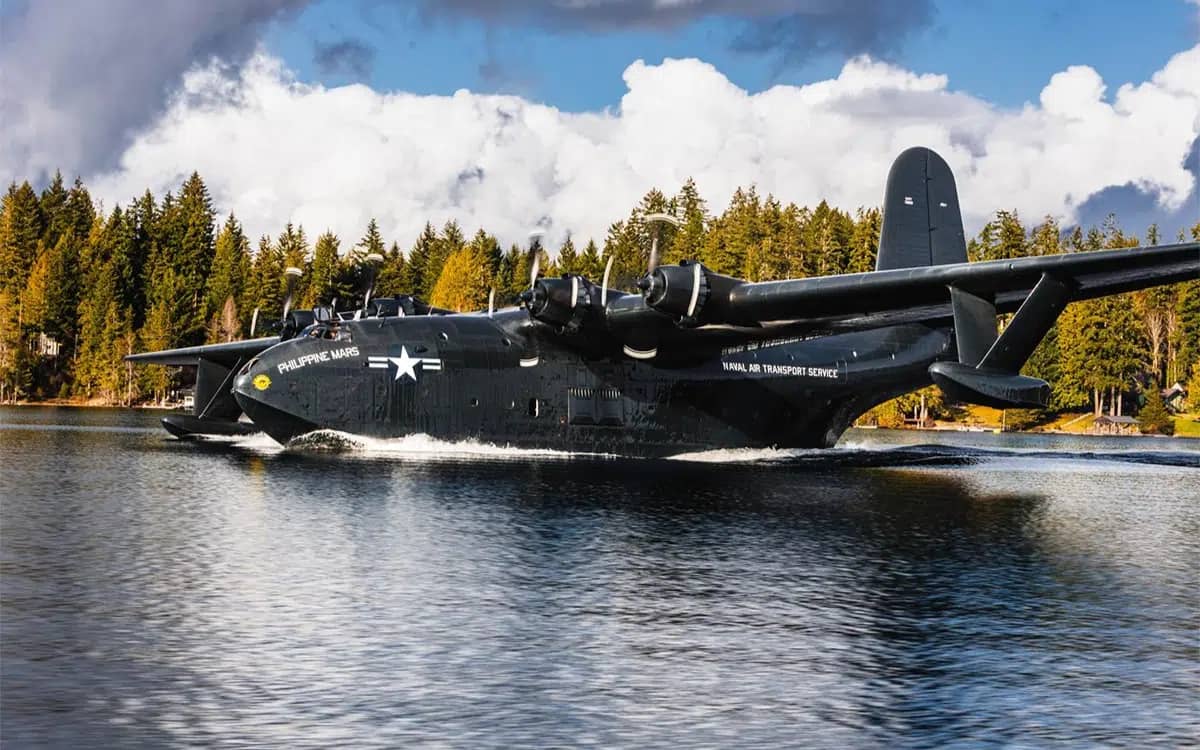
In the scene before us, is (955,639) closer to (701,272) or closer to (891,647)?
(891,647)

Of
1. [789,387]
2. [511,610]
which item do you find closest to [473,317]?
[789,387]

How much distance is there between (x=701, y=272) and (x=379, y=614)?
19.0 metres

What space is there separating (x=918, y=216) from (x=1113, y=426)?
273 ft

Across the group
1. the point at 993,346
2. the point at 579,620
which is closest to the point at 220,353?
the point at 993,346

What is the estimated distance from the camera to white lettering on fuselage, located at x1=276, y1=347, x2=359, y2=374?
32094mm

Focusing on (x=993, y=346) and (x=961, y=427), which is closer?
(x=993, y=346)

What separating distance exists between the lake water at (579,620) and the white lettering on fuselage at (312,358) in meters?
10.4

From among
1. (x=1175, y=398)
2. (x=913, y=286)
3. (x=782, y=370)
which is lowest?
(x=782, y=370)

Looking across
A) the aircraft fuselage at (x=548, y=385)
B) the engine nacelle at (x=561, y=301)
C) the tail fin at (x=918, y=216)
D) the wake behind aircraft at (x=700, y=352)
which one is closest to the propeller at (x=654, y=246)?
the wake behind aircraft at (x=700, y=352)

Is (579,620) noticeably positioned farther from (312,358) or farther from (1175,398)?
(1175,398)

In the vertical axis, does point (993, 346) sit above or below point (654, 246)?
below

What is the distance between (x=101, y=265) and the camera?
13488 cm

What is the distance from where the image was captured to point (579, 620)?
10.6 m

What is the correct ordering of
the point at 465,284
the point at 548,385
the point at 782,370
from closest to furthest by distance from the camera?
the point at 548,385 < the point at 782,370 < the point at 465,284
